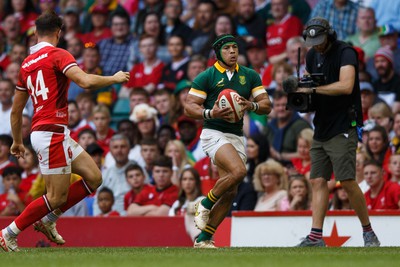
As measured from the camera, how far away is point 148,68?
20109 millimetres

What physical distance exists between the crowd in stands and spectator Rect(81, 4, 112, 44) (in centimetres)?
3

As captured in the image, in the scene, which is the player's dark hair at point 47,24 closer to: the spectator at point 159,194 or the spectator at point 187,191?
the spectator at point 187,191

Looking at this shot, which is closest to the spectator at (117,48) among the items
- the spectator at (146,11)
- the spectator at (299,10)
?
the spectator at (146,11)

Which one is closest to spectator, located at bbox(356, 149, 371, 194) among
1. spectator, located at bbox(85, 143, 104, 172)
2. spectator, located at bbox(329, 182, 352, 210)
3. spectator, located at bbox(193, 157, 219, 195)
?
Result: spectator, located at bbox(329, 182, 352, 210)

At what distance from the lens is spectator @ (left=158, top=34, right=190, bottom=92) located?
1942 cm

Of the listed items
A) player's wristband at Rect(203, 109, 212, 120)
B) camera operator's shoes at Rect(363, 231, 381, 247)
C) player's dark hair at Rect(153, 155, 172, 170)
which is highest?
player's wristband at Rect(203, 109, 212, 120)

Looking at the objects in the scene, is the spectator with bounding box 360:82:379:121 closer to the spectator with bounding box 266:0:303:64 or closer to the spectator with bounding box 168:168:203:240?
the spectator with bounding box 266:0:303:64

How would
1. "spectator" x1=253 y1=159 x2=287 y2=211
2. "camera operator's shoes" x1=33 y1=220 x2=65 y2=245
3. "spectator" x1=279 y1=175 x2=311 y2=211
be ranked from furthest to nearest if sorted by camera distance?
"spectator" x1=253 y1=159 x2=287 y2=211
"spectator" x1=279 y1=175 x2=311 y2=211
"camera operator's shoes" x1=33 y1=220 x2=65 y2=245

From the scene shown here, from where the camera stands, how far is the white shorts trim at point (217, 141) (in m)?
12.1

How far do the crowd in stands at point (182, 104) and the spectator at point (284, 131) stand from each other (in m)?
0.02

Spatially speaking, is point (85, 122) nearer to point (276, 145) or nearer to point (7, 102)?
point (7, 102)

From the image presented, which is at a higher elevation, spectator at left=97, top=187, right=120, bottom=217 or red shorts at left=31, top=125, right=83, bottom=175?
red shorts at left=31, top=125, right=83, bottom=175

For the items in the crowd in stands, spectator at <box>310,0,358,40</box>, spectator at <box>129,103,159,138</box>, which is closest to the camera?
the crowd in stands

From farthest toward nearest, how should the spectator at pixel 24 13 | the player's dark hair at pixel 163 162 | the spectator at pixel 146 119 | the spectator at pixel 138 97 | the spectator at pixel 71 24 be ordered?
1. the spectator at pixel 24 13
2. the spectator at pixel 71 24
3. the spectator at pixel 138 97
4. the spectator at pixel 146 119
5. the player's dark hair at pixel 163 162
